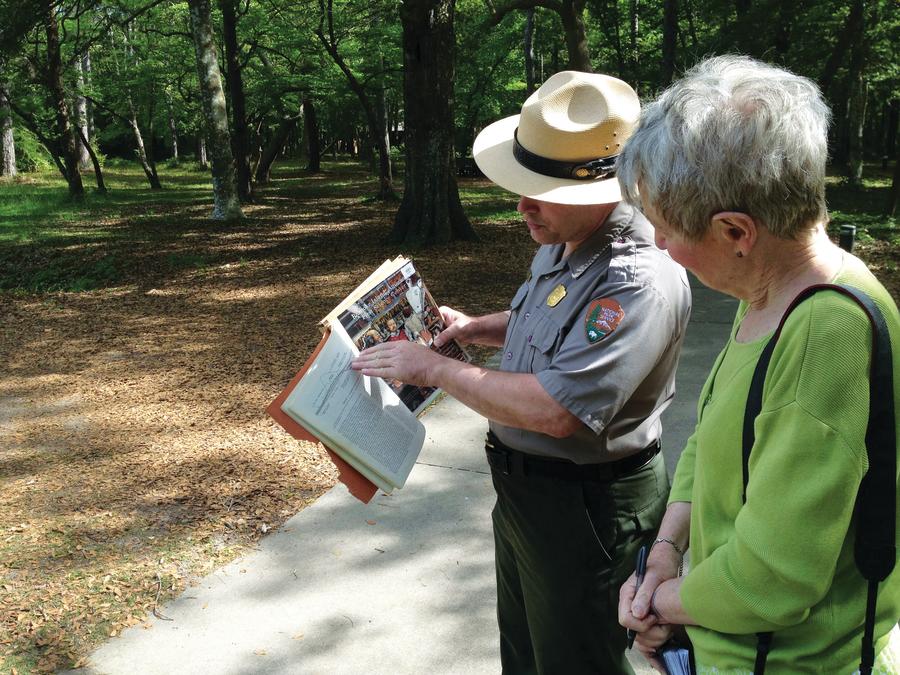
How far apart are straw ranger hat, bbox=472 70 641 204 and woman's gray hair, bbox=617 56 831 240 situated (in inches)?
25.6

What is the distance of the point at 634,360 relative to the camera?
185 centimetres

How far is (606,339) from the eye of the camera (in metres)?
1.83

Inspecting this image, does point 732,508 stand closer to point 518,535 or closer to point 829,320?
point 829,320

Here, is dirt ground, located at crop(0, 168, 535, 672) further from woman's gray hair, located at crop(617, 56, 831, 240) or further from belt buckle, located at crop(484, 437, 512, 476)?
woman's gray hair, located at crop(617, 56, 831, 240)

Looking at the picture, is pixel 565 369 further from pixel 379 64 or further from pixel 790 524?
pixel 379 64

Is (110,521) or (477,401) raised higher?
(477,401)

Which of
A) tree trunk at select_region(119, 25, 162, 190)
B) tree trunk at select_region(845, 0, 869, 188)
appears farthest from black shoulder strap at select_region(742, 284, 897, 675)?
tree trunk at select_region(119, 25, 162, 190)

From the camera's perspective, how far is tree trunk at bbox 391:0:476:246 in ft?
37.5

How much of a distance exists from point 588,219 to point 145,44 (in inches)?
1140

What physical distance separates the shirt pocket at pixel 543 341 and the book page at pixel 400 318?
41 cm

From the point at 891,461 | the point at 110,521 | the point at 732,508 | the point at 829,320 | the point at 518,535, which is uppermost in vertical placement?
the point at 829,320

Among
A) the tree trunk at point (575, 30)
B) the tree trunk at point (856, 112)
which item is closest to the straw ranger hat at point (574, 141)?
the tree trunk at point (575, 30)

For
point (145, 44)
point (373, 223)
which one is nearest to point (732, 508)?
point (373, 223)

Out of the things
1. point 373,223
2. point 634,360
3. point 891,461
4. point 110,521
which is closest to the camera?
point 891,461
